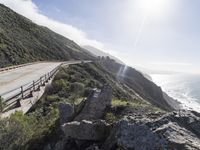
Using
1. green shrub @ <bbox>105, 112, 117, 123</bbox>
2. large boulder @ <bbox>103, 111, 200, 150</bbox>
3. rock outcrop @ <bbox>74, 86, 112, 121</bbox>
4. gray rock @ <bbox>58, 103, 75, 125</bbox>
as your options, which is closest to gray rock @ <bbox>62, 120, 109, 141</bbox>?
large boulder @ <bbox>103, 111, 200, 150</bbox>

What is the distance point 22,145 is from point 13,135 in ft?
1.39

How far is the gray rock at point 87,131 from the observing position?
8.81 metres

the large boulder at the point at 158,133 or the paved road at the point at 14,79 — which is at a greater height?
the large boulder at the point at 158,133

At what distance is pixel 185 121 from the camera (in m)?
8.05

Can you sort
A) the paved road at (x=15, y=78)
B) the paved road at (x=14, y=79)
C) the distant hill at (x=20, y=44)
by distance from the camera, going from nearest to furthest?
the paved road at (x=14, y=79) → the paved road at (x=15, y=78) → the distant hill at (x=20, y=44)

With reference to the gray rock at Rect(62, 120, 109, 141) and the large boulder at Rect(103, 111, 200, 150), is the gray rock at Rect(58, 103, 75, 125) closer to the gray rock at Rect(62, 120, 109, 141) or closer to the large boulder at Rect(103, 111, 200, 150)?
the gray rock at Rect(62, 120, 109, 141)

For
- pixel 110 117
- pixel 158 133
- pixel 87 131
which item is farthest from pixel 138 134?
pixel 110 117

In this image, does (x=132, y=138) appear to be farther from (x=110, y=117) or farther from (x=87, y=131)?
(x=110, y=117)

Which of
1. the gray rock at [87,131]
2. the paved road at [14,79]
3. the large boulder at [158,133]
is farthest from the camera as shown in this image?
the paved road at [14,79]

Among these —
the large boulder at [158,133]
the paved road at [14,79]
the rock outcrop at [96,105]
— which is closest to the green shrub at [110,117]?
the rock outcrop at [96,105]

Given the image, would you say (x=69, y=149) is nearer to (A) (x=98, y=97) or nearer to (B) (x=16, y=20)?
(A) (x=98, y=97)

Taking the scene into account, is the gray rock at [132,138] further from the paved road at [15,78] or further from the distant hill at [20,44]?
the distant hill at [20,44]

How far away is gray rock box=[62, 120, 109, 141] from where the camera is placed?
8.81m

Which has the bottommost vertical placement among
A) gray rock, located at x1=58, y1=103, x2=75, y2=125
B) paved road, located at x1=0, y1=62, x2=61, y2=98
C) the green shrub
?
paved road, located at x1=0, y1=62, x2=61, y2=98
